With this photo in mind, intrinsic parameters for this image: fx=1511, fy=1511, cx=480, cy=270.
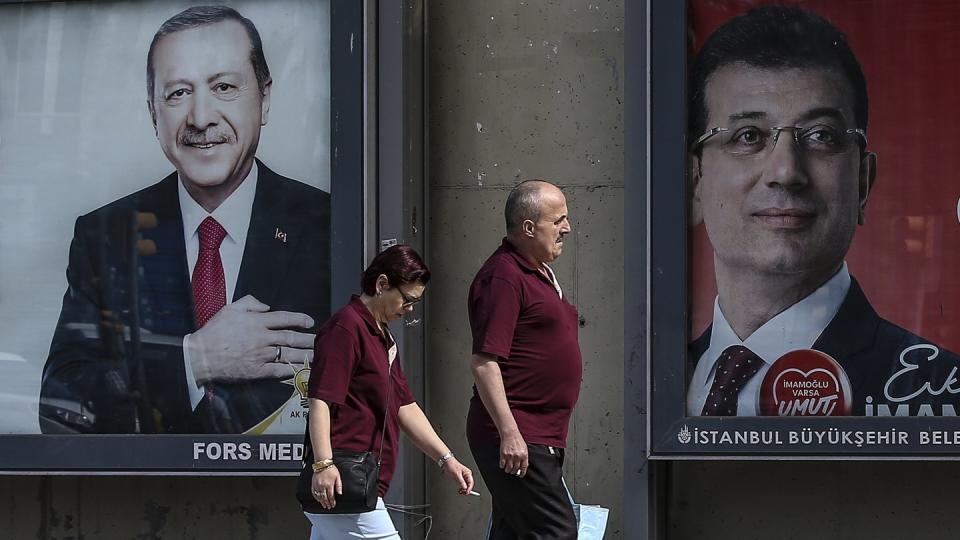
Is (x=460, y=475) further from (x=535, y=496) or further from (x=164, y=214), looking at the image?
(x=164, y=214)

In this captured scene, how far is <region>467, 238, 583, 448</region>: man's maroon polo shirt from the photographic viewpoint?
5016mm

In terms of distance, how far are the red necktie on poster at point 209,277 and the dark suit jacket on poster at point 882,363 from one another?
7.18ft

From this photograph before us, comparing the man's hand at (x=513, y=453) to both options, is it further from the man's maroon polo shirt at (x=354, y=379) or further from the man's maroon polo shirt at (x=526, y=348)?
the man's maroon polo shirt at (x=354, y=379)

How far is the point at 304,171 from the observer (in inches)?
273

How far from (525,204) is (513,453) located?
2.86 feet

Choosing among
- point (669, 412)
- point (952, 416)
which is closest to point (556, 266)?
point (669, 412)

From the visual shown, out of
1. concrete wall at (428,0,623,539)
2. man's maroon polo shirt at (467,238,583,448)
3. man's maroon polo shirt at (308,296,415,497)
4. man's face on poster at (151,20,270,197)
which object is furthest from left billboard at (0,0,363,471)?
man's maroon polo shirt at (308,296,415,497)

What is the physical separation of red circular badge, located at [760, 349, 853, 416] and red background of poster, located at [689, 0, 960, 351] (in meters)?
0.34

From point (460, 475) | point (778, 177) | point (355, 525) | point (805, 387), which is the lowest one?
point (355, 525)

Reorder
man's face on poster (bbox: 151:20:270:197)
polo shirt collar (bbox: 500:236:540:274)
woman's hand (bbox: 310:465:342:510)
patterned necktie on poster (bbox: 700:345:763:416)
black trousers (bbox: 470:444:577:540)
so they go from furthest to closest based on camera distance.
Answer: man's face on poster (bbox: 151:20:270:197)
patterned necktie on poster (bbox: 700:345:763:416)
polo shirt collar (bbox: 500:236:540:274)
black trousers (bbox: 470:444:577:540)
woman's hand (bbox: 310:465:342:510)

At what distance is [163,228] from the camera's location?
23.2 ft

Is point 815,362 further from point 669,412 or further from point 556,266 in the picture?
point 556,266

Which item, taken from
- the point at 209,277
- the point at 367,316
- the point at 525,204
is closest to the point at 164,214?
the point at 209,277

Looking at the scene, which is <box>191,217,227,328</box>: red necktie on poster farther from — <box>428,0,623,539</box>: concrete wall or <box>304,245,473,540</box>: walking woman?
<box>304,245,473,540</box>: walking woman
